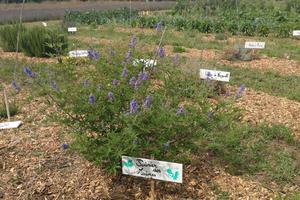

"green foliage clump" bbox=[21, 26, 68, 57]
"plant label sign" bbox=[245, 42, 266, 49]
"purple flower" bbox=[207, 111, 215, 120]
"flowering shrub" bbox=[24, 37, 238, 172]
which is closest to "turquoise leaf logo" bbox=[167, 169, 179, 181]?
"flowering shrub" bbox=[24, 37, 238, 172]

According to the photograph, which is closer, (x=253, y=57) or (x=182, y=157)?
(x=182, y=157)

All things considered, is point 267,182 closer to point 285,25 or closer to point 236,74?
point 236,74

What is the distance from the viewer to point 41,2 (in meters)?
30.2

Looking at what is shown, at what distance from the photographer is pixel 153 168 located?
8.52 ft

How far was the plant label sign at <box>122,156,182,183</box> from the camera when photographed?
2.55m

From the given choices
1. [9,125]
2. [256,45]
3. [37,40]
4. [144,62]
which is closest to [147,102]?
[144,62]

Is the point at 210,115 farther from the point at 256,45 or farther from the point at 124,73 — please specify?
the point at 256,45

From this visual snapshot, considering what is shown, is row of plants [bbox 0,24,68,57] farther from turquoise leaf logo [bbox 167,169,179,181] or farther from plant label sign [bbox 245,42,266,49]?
turquoise leaf logo [bbox 167,169,179,181]

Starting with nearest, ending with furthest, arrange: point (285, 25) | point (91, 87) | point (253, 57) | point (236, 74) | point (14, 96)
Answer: point (91, 87) → point (14, 96) → point (236, 74) → point (253, 57) → point (285, 25)

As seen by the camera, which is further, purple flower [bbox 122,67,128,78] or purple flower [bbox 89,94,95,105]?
purple flower [bbox 122,67,128,78]

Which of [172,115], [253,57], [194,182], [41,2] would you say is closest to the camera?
[172,115]

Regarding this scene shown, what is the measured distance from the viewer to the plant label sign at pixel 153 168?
8.37ft

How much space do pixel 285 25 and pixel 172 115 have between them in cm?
956

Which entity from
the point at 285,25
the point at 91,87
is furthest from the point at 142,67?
the point at 285,25
